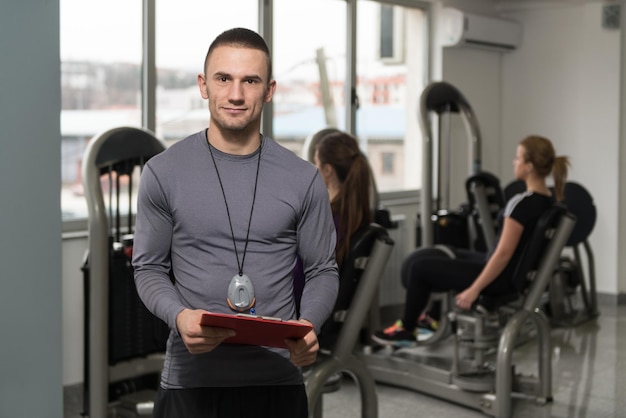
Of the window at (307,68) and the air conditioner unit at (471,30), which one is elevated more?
the air conditioner unit at (471,30)

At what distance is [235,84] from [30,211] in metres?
1.04

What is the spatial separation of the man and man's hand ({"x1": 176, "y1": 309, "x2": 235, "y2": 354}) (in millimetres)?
24

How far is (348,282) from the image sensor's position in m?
3.21

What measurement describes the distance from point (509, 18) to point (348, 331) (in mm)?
4379

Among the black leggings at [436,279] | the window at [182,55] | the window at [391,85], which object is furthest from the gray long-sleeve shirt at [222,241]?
the window at [391,85]

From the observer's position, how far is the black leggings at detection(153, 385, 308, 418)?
1.69 metres

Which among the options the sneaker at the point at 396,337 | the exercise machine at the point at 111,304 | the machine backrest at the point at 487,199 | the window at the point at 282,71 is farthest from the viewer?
the machine backrest at the point at 487,199

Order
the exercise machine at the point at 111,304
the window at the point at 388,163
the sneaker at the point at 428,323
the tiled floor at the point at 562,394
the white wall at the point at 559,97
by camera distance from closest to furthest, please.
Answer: the exercise machine at the point at 111,304, the tiled floor at the point at 562,394, the sneaker at the point at 428,323, the window at the point at 388,163, the white wall at the point at 559,97

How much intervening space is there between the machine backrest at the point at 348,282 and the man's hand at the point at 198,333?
1.67 m

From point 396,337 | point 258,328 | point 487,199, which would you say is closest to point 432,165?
point 487,199

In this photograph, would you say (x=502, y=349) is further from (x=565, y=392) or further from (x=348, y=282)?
(x=348, y=282)

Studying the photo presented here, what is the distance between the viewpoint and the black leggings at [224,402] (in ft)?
5.54

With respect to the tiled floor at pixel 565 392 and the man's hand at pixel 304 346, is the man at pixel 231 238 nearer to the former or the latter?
the man's hand at pixel 304 346

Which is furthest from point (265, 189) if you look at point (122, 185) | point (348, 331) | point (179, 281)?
point (122, 185)
